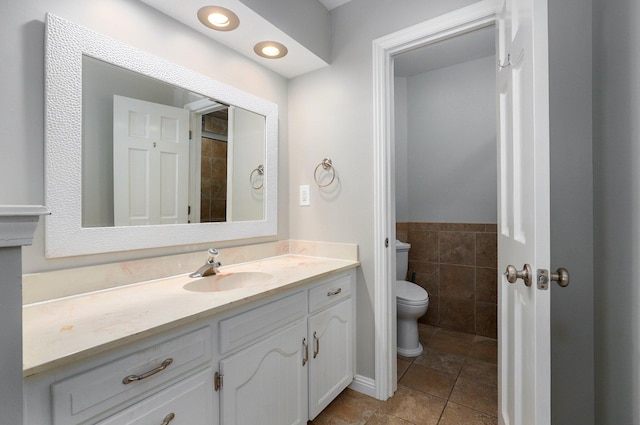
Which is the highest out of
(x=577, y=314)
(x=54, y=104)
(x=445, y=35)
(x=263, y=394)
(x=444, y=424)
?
(x=445, y=35)

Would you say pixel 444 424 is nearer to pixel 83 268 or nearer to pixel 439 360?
pixel 439 360

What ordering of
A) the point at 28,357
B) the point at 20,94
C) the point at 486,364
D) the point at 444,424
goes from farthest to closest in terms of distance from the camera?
the point at 486,364 → the point at 444,424 → the point at 20,94 → the point at 28,357

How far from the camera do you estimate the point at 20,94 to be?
1.01 metres

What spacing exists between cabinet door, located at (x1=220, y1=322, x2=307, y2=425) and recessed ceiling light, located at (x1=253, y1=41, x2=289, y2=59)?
1.54m

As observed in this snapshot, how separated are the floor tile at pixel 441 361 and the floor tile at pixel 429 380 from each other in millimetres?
57

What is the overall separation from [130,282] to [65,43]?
954 millimetres

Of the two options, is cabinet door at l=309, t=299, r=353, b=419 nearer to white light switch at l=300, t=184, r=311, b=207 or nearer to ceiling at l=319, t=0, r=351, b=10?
white light switch at l=300, t=184, r=311, b=207

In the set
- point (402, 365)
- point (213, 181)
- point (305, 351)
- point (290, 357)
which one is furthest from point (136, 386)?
point (402, 365)

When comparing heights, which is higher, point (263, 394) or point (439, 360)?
point (263, 394)

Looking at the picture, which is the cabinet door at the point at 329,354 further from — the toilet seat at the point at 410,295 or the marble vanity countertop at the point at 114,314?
the toilet seat at the point at 410,295

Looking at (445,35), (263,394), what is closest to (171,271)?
(263,394)

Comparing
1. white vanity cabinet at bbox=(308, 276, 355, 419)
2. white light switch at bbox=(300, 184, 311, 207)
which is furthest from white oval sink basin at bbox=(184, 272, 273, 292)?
white light switch at bbox=(300, 184, 311, 207)

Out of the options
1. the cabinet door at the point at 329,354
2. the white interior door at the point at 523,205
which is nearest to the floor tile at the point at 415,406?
the cabinet door at the point at 329,354

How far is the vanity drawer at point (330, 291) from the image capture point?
146 cm
